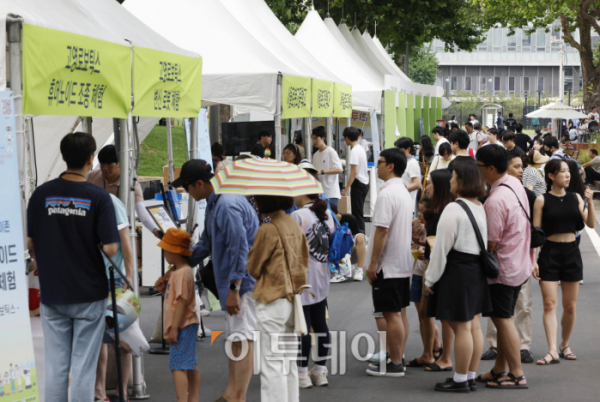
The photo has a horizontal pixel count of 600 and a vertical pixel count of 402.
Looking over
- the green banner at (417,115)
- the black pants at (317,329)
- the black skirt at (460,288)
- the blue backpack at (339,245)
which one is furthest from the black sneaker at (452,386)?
the green banner at (417,115)

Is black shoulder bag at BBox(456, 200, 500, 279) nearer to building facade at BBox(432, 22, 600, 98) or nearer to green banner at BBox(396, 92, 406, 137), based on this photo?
green banner at BBox(396, 92, 406, 137)

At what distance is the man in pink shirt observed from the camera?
5.87 meters

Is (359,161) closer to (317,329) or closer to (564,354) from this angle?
(564,354)

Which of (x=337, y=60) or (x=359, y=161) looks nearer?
(x=359, y=161)

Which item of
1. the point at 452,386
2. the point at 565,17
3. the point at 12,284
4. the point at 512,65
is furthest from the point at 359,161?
the point at 512,65

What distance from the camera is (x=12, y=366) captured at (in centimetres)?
391

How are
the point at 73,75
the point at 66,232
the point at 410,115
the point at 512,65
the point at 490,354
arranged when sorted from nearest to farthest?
the point at 66,232, the point at 73,75, the point at 490,354, the point at 410,115, the point at 512,65

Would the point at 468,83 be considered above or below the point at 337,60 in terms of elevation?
above

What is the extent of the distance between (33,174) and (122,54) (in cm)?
133

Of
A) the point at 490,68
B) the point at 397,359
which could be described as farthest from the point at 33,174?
the point at 490,68

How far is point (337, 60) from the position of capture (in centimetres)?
1717

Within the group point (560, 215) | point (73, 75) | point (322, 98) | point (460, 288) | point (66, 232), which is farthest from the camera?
point (322, 98)

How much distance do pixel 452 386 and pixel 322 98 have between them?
20.7 feet

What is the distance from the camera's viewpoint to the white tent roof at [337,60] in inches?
647
